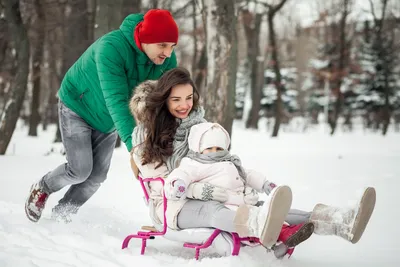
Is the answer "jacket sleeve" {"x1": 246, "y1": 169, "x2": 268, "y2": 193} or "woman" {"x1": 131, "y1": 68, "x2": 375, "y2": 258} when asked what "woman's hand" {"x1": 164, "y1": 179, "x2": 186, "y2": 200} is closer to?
"woman" {"x1": 131, "y1": 68, "x2": 375, "y2": 258}

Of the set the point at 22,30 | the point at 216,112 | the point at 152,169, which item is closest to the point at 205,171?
the point at 152,169

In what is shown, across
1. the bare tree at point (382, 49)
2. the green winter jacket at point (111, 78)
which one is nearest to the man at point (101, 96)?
the green winter jacket at point (111, 78)

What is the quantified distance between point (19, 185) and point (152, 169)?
3.54 meters

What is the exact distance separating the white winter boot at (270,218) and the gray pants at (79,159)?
5.78 ft

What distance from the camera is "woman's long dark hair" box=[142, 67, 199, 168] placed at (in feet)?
11.6

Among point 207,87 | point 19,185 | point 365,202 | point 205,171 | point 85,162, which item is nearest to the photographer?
point 365,202

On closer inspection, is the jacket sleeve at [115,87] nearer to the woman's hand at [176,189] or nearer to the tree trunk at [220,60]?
the woman's hand at [176,189]

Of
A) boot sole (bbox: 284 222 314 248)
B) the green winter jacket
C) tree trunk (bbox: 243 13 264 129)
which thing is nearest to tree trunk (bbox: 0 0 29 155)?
the green winter jacket

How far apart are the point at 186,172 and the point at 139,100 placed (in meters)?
0.71

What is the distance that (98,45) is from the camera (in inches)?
153

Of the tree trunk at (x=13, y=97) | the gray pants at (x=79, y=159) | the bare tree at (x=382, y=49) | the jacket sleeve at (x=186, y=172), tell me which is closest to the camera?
the jacket sleeve at (x=186, y=172)

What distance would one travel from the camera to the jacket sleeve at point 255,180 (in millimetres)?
3451

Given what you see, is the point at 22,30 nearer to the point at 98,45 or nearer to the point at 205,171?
the point at 98,45

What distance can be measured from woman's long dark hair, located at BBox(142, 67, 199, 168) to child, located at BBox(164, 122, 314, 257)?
0.19 m
